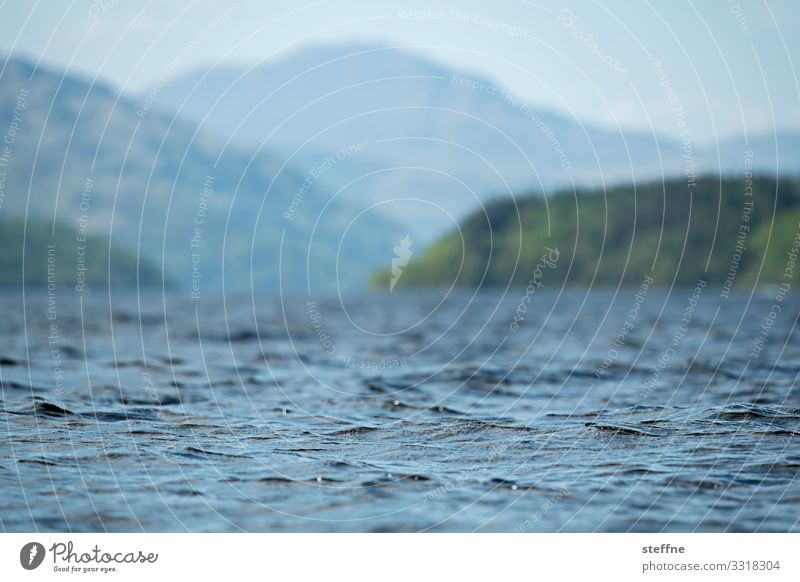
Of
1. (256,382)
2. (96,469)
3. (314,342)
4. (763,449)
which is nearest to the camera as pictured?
(96,469)

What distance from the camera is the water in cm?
1377

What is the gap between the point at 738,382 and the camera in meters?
26.6

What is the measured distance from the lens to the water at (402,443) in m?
13.8

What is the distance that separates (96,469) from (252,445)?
Answer: 10.00 feet

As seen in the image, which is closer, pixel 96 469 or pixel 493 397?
pixel 96 469

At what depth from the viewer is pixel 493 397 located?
83.1 feet

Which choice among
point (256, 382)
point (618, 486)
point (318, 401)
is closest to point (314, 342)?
point (256, 382)

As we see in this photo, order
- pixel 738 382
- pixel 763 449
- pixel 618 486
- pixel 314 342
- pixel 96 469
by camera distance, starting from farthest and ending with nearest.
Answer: pixel 314 342 → pixel 738 382 → pixel 763 449 → pixel 96 469 → pixel 618 486

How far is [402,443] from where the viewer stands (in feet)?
60.0

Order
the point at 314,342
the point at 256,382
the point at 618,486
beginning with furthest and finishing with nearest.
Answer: the point at 314,342
the point at 256,382
the point at 618,486
